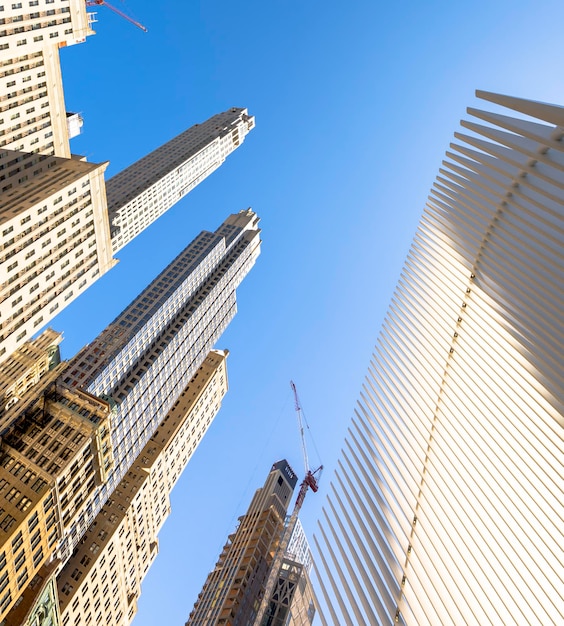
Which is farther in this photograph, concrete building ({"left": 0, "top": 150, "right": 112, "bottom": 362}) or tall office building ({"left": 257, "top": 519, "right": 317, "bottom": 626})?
tall office building ({"left": 257, "top": 519, "right": 317, "bottom": 626})

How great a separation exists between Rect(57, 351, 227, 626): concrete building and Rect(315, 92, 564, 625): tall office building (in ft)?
240

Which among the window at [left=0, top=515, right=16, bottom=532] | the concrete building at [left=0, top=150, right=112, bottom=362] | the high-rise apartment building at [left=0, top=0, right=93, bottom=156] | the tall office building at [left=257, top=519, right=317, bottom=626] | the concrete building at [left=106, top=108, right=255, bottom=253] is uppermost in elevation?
the concrete building at [left=106, top=108, right=255, bottom=253]

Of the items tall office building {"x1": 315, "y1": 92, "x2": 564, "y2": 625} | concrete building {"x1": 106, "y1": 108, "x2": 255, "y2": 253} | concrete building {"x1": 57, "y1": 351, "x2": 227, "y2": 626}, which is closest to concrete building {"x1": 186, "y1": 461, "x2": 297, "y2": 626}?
concrete building {"x1": 57, "y1": 351, "x2": 227, "y2": 626}

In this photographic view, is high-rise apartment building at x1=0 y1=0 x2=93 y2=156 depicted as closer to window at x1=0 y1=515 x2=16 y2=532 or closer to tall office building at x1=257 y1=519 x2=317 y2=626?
window at x1=0 y1=515 x2=16 y2=532

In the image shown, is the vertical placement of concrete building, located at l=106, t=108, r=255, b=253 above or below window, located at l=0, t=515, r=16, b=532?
above

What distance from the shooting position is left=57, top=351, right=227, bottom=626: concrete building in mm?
70688

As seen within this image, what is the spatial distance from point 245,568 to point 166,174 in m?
86.2

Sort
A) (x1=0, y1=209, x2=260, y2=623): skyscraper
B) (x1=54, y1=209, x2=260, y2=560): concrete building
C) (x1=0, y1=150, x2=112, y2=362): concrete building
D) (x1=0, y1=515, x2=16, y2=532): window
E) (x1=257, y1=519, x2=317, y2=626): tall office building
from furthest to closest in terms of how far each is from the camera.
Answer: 1. (x1=54, y1=209, x2=260, y2=560): concrete building
2. (x1=257, y1=519, x2=317, y2=626): tall office building
3. (x1=0, y1=209, x2=260, y2=623): skyscraper
4. (x1=0, y1=150, x2=112, y2=362): concrete building
5. (x1=0, y1=515, x2=16, y2=532): window

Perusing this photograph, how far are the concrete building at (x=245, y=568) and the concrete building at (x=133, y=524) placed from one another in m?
14.5

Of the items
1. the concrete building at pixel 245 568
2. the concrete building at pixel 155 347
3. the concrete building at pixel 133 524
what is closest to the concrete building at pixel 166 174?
the concrete building at pixel 155 347

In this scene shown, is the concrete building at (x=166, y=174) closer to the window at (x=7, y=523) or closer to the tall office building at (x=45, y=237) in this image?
the tall office building at (x=45, y=237)

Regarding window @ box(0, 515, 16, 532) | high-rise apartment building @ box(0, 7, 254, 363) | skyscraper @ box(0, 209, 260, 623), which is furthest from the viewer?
skyscraper @ box(0, 209, 260, 623)

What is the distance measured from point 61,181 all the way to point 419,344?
2275 inches

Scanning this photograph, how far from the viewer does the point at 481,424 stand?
1013 cm
